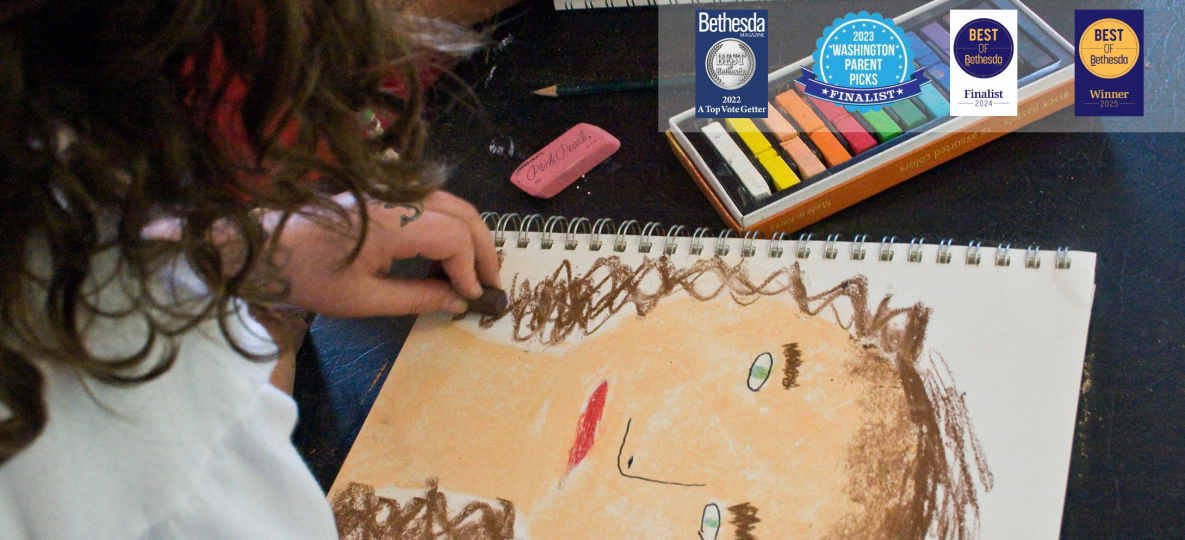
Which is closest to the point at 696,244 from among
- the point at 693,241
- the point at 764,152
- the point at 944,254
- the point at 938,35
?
the point at 693,241

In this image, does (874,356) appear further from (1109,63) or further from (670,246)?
(1109,63)

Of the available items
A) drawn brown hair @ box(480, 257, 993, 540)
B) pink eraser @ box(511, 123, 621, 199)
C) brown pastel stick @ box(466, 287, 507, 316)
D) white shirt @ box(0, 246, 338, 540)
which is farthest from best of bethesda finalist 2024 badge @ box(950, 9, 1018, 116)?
white shirt @ box(0, 246, 338, 540)

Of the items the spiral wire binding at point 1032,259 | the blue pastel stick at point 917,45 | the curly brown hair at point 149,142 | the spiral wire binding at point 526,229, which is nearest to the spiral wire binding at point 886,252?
the spiral wire binding at point 1032,259

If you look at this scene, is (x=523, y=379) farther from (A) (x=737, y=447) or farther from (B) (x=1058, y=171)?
(B) (x=1058, y=171)

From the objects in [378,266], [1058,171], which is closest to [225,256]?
[378,266]

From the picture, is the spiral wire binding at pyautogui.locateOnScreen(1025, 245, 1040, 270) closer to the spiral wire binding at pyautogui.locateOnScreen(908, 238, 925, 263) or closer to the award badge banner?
the spiral wire binding at pyautogui.locateOnScreen(908, 238, 925, 263)

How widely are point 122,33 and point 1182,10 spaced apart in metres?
0.97

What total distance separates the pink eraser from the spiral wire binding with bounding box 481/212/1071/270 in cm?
4

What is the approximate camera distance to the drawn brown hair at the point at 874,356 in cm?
52

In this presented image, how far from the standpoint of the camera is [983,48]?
688mm

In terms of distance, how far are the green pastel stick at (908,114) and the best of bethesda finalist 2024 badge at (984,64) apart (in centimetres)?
3

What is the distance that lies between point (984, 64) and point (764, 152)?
220mm

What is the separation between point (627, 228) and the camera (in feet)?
2.32

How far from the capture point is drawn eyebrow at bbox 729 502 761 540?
20.6 inches
